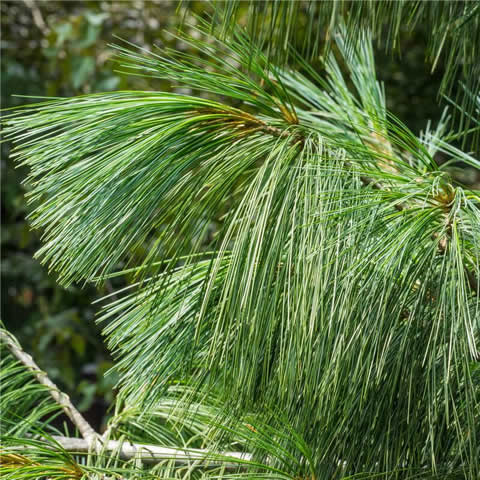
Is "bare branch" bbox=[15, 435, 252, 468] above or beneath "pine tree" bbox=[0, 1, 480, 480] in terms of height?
beneath

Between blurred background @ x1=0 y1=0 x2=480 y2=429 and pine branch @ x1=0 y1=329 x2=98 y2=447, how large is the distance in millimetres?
781

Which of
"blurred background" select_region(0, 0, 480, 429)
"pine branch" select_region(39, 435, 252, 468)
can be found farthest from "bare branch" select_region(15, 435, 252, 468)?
"blurred background" select_region(0, 0, 480, 429)

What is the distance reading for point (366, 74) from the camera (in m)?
0.71

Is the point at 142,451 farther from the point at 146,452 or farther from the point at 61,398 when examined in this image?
the point at 61,398

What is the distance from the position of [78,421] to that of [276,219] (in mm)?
342

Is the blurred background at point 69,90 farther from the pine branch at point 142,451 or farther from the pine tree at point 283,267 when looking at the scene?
the pine tree at point 283,267

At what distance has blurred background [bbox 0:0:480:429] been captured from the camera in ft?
5.24

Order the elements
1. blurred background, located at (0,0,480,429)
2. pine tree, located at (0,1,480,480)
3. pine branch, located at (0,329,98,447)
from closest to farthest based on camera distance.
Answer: pine tree, located at (0,1,480,480), pine branch, located at (0,329,98,447), blurred background, located at (0,0,480,429)

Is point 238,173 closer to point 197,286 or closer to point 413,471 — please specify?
point 197,286

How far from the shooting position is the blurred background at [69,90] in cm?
Answer: 160

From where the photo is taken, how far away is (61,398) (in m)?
0.67

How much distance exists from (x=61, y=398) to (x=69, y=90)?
122cm

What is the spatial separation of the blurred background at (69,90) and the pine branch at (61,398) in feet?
2.56

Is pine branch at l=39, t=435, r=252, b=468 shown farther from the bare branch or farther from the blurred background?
the blurred background
